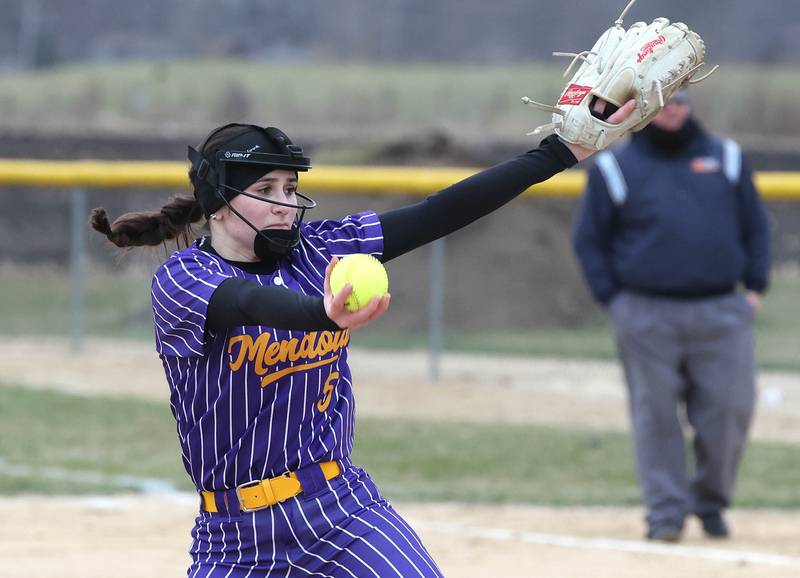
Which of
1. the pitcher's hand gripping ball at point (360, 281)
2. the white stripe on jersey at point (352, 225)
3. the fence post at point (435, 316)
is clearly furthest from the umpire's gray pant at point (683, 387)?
the fence post at point (435, 316)

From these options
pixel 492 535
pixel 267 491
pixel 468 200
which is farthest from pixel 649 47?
pixel 492 535

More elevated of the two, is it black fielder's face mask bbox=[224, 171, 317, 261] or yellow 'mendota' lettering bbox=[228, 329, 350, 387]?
black fielder's face mask bbox=[224, 171, 317, 261]

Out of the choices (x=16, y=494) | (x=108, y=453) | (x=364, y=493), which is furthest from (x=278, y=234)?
(x=108, y=453)

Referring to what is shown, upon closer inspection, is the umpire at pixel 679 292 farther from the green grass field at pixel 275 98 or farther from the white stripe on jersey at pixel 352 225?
the green grass field at pixel 275 98

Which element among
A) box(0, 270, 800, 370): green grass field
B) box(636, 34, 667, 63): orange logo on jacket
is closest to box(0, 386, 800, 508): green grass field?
box(0, 270, 800, 370): green grass field

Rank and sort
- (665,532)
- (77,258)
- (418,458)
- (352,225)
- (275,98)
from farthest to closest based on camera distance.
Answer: (275,98), (77,258), (418,458), (665,532), (352,225)

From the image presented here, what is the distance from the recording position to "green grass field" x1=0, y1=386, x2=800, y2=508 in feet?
25.5

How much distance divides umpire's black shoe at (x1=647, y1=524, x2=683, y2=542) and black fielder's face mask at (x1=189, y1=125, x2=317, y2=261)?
3.40m

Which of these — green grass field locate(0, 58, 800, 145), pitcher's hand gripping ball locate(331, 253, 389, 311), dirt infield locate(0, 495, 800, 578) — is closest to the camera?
pitcher's hand gripping ball locate(331, 253, 389, 311)

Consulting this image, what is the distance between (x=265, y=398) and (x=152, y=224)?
2.11 feet

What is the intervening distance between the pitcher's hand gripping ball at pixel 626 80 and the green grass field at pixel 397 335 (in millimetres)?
8291

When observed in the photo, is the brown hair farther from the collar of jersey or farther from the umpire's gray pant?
the umpire's gray pant

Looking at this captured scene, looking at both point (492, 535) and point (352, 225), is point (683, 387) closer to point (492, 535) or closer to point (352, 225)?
point (492, 535)

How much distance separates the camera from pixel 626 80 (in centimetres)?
361
